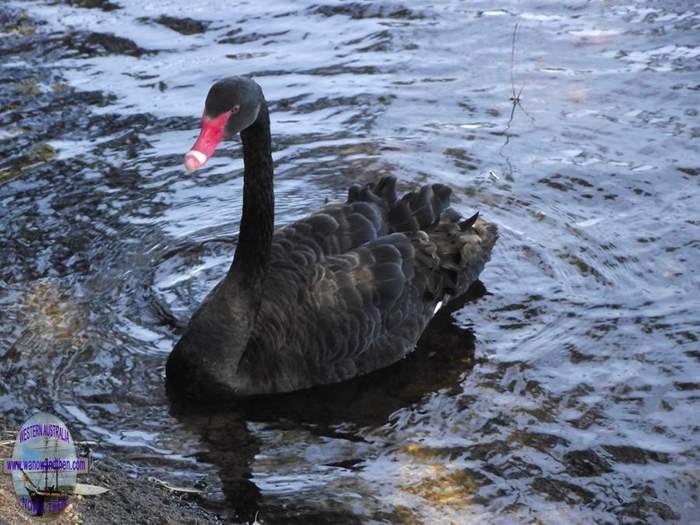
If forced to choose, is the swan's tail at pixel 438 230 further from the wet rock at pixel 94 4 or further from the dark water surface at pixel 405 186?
the wet rock at pixel 94 4

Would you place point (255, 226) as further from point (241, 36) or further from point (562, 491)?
point (241, 36)

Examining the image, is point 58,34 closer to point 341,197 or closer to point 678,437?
point 341,197

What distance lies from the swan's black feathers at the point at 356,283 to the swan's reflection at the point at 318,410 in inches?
3.4

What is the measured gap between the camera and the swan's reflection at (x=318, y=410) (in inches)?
204

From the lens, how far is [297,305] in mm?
5961

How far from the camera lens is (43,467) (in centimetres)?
357

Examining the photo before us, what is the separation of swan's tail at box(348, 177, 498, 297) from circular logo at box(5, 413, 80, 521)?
10.3ft

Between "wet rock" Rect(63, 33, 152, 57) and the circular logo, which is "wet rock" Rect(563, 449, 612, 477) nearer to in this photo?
the circular logo

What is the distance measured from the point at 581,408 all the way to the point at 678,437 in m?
0.48

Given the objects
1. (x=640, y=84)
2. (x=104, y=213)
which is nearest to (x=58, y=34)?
(x=104, y=213)

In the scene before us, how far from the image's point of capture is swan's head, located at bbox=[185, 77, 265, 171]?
5234 mm

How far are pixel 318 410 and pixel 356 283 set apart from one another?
28.7 inches

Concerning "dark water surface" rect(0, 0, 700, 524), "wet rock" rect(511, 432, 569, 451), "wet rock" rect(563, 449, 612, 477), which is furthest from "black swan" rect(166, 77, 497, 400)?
"wet rock" rect(563, 449, 612, 477)

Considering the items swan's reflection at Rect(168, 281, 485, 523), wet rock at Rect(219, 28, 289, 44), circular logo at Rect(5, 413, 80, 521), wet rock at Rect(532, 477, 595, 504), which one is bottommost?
wet rock at Rect(532, 477, 595, 504)
